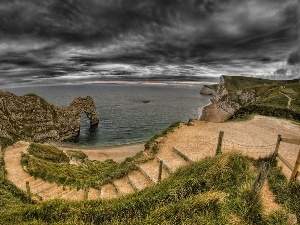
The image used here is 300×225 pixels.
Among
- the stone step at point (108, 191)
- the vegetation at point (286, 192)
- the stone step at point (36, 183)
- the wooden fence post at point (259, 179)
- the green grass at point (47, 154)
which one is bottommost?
the green grass at point (47, 154)

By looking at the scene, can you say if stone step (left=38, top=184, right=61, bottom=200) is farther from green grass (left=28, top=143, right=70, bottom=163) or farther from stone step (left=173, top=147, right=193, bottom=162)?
green grass (left=28, top=143, right=70, bottom=163)

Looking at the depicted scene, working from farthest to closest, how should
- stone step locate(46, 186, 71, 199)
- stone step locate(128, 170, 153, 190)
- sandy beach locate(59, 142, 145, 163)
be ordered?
sandy beach locate(59, 142, 145, 163) → stone step locate(46, 186, 71, 199) → stone step locate(128, 170, 153, 190)

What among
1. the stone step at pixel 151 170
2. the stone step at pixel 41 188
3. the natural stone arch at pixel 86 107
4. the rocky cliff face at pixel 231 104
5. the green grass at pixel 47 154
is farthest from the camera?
the rocky cliff face at pixel 231 104

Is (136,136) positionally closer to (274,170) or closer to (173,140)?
(173,140)

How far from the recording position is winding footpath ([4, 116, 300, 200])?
18.8 m

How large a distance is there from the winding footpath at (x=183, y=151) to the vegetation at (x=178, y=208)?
508cm

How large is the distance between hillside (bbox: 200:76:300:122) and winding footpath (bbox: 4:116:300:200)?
7733mm

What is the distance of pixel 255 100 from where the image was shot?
85688 mm

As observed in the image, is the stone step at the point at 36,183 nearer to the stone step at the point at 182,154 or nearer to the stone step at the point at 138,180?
the stone step at the point at 138,180

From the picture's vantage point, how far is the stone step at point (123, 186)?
1761cm

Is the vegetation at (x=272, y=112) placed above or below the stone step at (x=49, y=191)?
above

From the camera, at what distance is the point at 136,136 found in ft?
238

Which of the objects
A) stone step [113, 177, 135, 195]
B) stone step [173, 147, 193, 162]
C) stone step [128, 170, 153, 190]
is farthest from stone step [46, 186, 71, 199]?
stone step [173, 147, 193, 162]

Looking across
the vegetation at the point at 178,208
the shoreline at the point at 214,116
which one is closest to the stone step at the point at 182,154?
the vegetation at the point at 178,208
